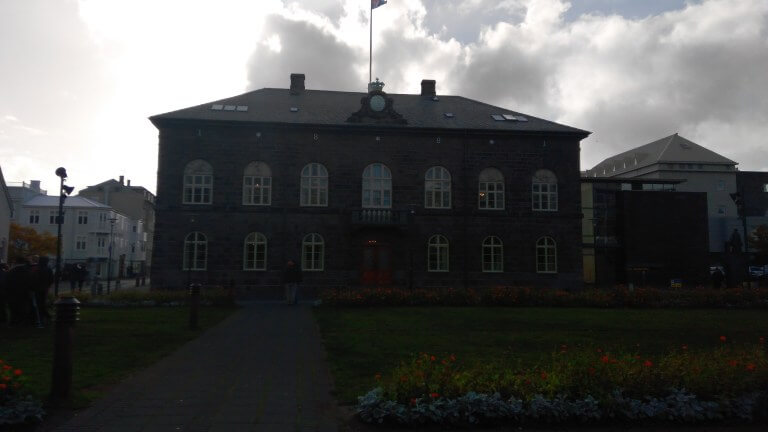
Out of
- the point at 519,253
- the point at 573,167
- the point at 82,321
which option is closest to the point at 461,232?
the point at 519,253

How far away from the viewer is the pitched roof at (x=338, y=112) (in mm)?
36438

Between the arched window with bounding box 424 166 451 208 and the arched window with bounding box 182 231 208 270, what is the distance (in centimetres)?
1375

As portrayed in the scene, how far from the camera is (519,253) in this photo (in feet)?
122

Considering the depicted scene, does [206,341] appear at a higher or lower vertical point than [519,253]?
lower

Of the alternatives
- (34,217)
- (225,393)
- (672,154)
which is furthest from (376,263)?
(672,154)

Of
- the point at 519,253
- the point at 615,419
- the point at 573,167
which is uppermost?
the point at 573,167

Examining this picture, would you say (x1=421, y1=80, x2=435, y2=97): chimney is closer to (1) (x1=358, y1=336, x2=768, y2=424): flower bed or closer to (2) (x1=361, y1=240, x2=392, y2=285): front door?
(2) (x1=361, y1=240, x2=392, y2=285): front door

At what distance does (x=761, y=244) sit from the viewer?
64938 millimetres

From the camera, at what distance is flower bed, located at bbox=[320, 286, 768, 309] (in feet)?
79.7

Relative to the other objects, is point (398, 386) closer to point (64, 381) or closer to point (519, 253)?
point (64, 381)

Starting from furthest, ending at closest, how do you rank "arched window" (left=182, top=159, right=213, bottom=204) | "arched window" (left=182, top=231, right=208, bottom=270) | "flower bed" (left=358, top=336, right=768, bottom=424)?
"arched window" (left=182, top=159, right=213, bottom=204) → "arched window" (left=182, top=231, right=208, bottom=270) → "flower bed" (left=358, top=336, right=768, bottom=424)

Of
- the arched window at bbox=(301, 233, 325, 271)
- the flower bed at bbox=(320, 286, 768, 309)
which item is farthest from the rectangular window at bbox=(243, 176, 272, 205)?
the flower bed at bbox=(320, 286, 768, 309)

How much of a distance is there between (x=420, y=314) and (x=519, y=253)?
734 inches

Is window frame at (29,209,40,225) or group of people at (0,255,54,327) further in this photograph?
window frame at (29,209,40,225)
